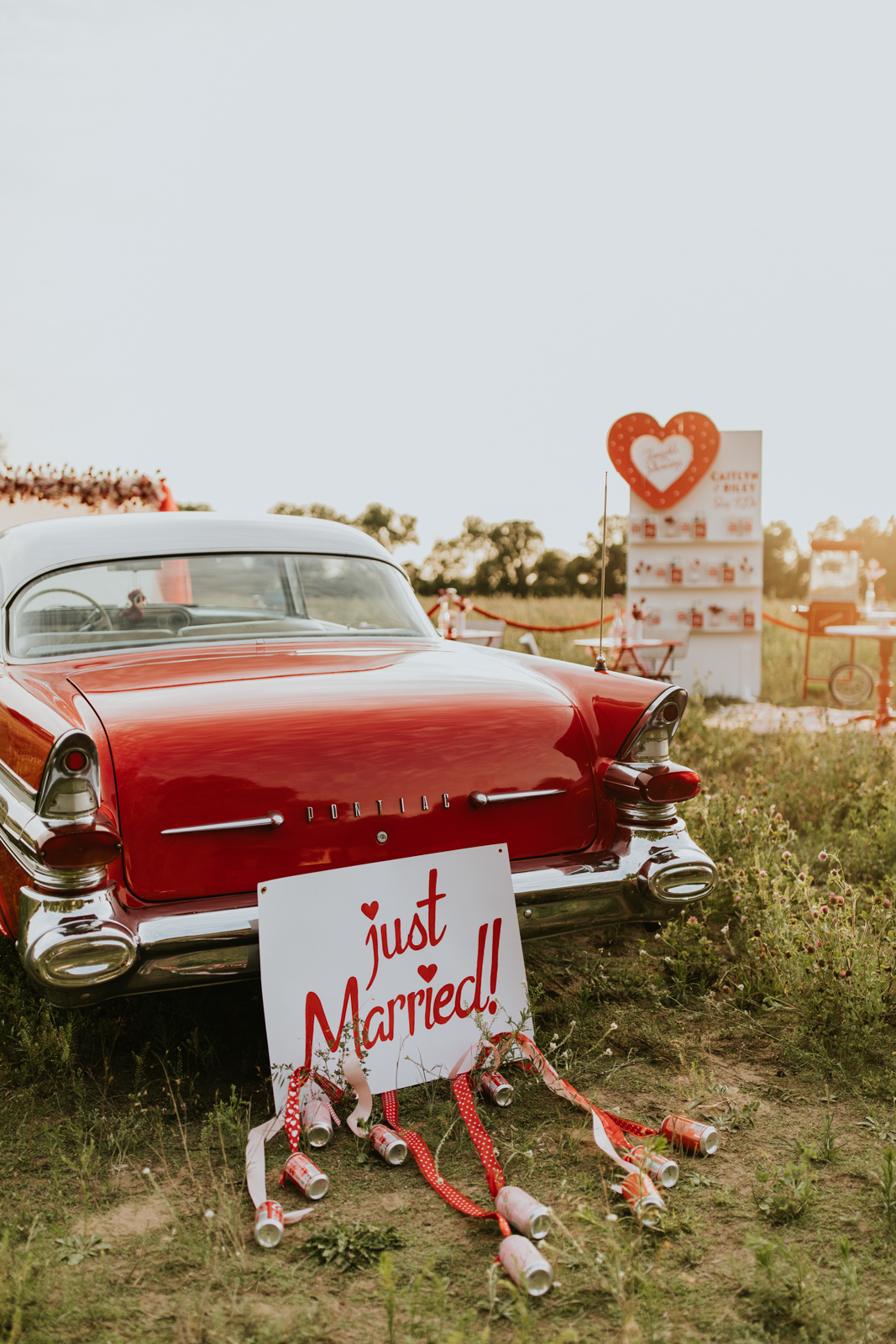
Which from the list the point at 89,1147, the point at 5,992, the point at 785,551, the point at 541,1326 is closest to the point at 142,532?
the point at 5,992

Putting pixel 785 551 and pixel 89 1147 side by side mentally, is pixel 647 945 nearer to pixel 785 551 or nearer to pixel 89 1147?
pixel 89 1147

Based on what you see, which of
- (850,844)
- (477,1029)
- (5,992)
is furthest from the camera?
(850,844)

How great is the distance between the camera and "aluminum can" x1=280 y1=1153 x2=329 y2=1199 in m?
2.17

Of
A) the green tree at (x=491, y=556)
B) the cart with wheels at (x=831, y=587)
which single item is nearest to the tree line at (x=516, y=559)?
the green tree at (x=491, y=556)

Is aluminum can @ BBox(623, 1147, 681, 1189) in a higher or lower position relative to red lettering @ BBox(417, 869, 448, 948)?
lower

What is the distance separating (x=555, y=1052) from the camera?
2879mm

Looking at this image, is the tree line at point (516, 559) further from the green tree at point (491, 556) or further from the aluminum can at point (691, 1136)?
the aluminum can at point (691, 1136)

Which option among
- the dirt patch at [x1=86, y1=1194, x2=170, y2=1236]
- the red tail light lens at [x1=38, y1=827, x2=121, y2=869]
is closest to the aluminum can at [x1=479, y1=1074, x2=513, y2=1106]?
the dirt patch at [x1=86, y1=1194, x2=170, y2=1236]

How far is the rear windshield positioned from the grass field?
1.08m

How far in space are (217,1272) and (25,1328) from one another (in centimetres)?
34

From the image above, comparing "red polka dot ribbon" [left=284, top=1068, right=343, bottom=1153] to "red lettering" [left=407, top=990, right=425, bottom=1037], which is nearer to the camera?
"red polka dot ribbon" [left=284, top=1068, right=343, bottom=1153]

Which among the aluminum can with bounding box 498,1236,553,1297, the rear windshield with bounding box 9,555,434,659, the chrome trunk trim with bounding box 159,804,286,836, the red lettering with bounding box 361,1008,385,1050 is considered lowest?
the aluminum can with bounding box 498,1236,553,1297

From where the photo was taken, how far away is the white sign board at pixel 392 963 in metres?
2.41

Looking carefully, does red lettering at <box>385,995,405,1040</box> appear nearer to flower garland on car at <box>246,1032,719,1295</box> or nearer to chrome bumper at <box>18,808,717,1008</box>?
flower garland on car at <box>246,1032,719,1295</box>
